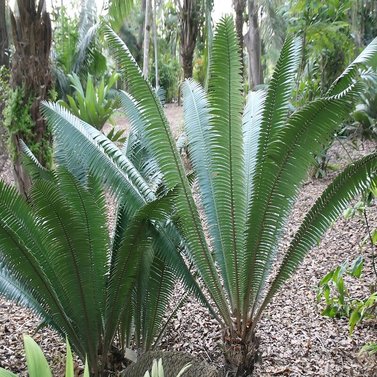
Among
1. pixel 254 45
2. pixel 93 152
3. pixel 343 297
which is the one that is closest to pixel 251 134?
pixel 93 152

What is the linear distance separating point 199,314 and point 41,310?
1604mm

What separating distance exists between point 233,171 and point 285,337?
4.92 ft

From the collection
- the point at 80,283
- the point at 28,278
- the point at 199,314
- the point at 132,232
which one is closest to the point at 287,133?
the point at 132,232

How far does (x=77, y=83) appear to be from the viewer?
29.2 ft

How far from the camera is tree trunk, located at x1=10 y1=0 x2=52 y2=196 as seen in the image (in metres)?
4.60

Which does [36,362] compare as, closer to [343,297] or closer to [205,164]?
[205,164]

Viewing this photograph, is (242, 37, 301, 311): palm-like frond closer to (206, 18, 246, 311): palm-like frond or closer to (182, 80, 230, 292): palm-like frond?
(206, 18, 246, 311): palm-like frond

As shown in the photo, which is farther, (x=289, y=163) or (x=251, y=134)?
(x=251, y=134)

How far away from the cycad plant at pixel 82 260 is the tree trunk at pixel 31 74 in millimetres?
1981

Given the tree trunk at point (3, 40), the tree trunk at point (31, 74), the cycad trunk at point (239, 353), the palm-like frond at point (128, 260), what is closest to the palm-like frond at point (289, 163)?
the cycad trunk at point (239, 353)

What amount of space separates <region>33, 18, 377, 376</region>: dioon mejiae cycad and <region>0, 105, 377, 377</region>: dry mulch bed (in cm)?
55

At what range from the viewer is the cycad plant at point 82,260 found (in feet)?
7.88

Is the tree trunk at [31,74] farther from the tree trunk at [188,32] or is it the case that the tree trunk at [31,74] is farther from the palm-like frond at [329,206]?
the tree trunk at [188,32]

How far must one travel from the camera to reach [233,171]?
279cm
